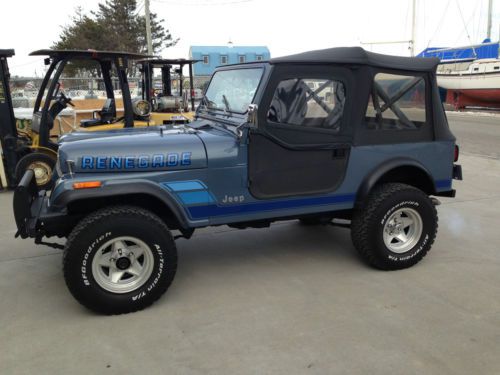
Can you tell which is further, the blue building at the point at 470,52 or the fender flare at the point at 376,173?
the blue building at the point at 470,52

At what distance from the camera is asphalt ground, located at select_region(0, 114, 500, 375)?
279 cm

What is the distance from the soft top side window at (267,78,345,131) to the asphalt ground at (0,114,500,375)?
1.38 metres

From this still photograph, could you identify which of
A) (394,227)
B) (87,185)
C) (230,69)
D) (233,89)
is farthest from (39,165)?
(394,227)

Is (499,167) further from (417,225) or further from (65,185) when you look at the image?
(65,185)

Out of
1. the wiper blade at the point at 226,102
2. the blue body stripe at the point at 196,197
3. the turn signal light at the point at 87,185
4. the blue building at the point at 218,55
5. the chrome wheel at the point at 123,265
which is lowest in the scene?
the chrome wheel at the point at 123,265

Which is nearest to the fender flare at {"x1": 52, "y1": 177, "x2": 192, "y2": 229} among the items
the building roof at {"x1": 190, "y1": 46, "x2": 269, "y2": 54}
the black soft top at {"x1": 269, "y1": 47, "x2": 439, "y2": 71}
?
the black soft top at {"x1": 269, "y1": 47, "x2": 439, "y2": 71}

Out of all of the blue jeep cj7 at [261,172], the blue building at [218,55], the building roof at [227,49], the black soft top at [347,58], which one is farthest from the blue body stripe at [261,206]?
the building roof at [227,49]

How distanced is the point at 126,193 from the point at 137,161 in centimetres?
26

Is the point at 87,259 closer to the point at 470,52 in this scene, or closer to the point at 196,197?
the point at 196,197

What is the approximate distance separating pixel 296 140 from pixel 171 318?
68.3 inches

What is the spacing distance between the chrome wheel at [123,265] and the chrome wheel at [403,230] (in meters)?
2.17

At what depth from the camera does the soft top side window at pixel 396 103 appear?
13.2 ft

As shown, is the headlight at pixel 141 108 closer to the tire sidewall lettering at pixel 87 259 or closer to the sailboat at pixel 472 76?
the tire sidewall lettering at pixel 87 259

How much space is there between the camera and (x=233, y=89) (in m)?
4.24
